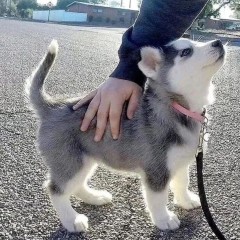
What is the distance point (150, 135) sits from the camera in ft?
7.87

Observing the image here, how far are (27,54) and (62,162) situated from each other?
828 cm

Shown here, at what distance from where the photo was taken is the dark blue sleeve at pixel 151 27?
7.91 ft

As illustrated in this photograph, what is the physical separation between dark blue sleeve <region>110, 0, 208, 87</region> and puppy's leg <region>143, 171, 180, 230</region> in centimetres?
56

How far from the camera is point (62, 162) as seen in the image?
96.2 inches

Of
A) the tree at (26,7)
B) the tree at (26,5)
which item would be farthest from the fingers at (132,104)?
the tree at (26,5)

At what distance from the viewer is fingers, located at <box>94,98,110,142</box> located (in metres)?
2.34

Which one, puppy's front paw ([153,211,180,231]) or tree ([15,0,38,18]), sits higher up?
puppy's front paw ([153,211,180,231])

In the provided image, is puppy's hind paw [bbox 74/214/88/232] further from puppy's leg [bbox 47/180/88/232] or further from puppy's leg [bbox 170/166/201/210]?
puppy's leg [bbox 170/166/201/210]

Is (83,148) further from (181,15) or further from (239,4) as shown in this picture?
(239,4)

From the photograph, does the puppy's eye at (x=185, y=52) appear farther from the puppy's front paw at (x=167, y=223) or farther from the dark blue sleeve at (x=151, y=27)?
the puppy's front paw at (x=167, y=223)

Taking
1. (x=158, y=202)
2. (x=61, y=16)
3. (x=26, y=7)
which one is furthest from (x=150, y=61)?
(x=26, y=7)

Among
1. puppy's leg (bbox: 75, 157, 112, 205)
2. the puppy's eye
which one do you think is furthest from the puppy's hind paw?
the puppy's eye

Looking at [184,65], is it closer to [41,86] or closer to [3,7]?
[41,86]

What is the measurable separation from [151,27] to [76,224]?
1.12m
